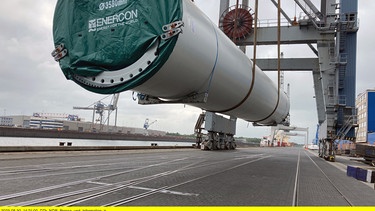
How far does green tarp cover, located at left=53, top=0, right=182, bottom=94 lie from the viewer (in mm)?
5480

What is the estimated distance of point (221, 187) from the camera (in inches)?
273

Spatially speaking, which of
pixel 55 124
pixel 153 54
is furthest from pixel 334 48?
pixel 55 124

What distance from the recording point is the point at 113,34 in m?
5.73

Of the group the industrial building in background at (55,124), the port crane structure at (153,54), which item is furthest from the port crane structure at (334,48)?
the industrial building in background at (55,124)

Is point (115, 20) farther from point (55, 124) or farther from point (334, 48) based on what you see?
point (55, 124)

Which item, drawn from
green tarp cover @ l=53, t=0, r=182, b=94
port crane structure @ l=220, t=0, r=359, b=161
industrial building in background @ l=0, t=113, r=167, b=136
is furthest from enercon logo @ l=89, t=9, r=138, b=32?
industrial building in background @ l=0, t=113, r=167, b=136

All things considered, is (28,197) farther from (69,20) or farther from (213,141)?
(213,141)

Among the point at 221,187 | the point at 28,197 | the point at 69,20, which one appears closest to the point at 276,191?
the point at 221,187

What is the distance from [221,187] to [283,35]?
16.4 meters

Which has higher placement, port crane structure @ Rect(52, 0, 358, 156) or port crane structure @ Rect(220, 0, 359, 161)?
port crane structure @ Rect(220, 0, 359, 161)

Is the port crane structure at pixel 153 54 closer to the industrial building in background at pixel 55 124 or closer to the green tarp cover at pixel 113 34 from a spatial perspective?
the green tarp cover at pixel 113 34

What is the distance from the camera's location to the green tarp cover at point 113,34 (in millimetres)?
5480

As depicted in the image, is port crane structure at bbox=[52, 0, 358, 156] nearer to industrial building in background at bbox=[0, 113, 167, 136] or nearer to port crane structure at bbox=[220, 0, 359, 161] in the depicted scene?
port crane structure at bbox=[220, 0, 359, 161]

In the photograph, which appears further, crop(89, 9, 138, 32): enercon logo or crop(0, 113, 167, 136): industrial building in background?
crop(0, 113, 167, 136): industrial building in background
